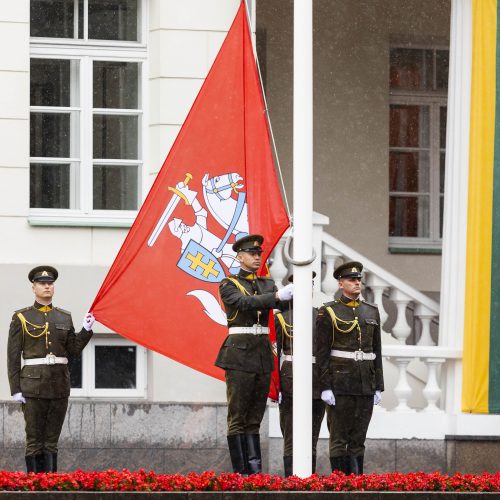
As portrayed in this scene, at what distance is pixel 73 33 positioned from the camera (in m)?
16.7

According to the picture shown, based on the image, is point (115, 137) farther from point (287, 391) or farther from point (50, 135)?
point (287, 391)

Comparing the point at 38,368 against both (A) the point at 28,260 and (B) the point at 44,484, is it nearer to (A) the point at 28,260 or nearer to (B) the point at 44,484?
(A) the point at 28,260

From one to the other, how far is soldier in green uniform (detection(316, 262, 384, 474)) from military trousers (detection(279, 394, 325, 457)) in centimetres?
12

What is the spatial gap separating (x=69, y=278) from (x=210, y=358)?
2984 millimetres

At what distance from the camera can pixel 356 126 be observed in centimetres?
1975

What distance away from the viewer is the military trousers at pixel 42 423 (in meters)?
14.4

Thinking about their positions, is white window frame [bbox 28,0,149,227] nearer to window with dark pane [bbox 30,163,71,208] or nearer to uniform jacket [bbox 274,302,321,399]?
window with dark pane [bbox 30,163,71,208]

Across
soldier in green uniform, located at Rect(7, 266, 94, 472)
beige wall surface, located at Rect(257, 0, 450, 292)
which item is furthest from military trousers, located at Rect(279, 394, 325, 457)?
beige wall surface, located at Rect(257, 0, 450, 292)

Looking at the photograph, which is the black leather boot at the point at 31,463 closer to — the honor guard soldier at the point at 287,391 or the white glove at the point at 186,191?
the honor guard soldier at the point at 287,391

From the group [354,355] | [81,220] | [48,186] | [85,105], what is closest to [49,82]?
[85,105]

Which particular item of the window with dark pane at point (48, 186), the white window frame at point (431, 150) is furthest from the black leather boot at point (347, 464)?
the white window frame at point (431, 150)

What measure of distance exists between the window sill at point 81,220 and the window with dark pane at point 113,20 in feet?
5.13

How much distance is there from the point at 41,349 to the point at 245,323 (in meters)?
1.68

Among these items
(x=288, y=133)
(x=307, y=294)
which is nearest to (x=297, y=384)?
(x=307, y=294)
